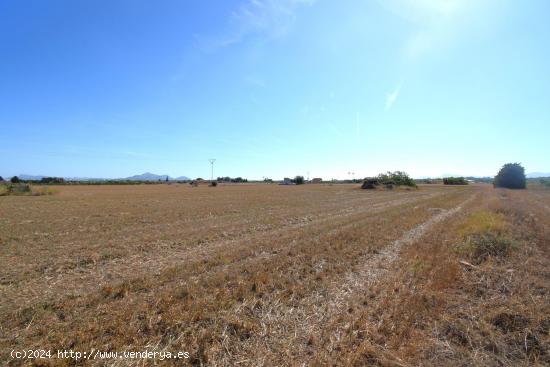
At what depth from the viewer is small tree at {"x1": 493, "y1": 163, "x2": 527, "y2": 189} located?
72.2 meters

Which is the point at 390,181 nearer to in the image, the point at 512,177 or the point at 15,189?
the point at 512,177

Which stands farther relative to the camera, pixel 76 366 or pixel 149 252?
pixel 149 252

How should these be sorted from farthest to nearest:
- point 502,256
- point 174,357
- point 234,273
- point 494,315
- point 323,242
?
point 323,242 < point 502,256 < point 234,273 < point 494,315 < point 174,357

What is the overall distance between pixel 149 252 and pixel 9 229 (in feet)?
29.3

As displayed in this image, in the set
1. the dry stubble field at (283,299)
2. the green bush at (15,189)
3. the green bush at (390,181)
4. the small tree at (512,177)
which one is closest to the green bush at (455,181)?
the small tree at (512,177)

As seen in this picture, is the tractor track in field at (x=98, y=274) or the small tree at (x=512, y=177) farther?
the small tree at (x=512, y=177)

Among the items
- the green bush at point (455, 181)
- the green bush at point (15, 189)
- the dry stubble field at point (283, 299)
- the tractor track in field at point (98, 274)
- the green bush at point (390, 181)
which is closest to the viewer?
the dry stubble field at point (283, 299)

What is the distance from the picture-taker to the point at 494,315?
4.85 m

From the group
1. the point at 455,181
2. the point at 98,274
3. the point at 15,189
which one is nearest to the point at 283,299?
the point at 98,274

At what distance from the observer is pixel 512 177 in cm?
7369

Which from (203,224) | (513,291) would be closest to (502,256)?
(513,291)

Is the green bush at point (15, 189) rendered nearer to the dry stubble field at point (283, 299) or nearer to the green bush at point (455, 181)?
the dry stubble field at point (283, 299)

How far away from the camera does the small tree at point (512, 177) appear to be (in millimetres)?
72213

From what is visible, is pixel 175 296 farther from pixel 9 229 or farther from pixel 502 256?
pixel 9 229
